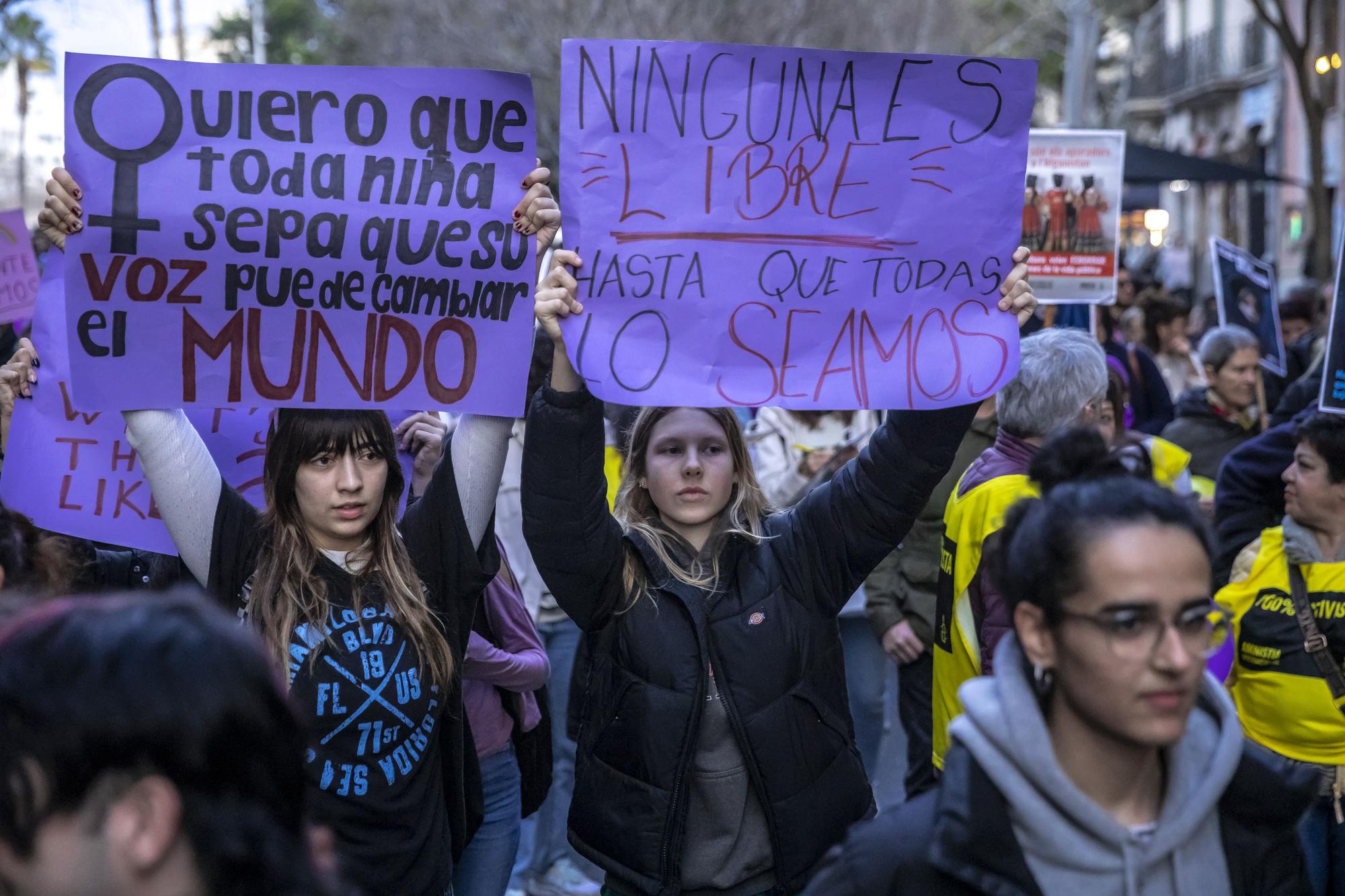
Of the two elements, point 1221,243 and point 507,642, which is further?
point 1221,243

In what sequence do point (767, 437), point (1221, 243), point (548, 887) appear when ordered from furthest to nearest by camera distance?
point (1221, 243), point (767, 437), point (548, 887)

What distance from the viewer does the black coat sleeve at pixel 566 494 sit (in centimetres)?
303

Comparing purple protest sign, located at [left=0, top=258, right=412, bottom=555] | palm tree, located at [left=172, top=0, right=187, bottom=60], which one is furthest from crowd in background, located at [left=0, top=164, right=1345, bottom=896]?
palm tree, located at [left=172, top=0, right=187, bottom=60]

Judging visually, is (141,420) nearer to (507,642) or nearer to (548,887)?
(507,642)

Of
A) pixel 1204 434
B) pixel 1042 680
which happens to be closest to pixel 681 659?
pixel 1042 680

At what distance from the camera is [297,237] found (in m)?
3.42

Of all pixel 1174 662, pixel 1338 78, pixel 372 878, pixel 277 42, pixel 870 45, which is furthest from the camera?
pixel 277 42

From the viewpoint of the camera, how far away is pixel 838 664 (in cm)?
329

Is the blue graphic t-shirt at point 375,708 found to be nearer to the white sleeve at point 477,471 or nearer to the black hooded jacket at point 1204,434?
the white sleeve at point 477,471

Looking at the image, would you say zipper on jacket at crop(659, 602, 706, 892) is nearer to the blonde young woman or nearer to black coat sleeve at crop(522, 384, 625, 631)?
the blonde young woman

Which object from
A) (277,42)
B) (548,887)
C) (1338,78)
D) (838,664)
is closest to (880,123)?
(838,664)

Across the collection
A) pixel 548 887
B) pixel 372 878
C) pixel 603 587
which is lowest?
pixel 548 887

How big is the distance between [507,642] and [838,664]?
982mm

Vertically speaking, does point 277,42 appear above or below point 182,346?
above
